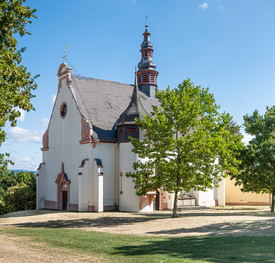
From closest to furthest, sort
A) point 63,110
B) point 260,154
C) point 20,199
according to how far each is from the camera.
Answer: point 260,154
point 63,110
point 20,199

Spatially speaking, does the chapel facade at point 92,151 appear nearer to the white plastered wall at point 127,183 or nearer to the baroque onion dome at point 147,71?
the white plastered wall at point 127,183

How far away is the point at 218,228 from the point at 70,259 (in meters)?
10.3

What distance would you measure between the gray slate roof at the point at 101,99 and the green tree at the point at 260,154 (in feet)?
31.6

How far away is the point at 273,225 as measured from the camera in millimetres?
20156

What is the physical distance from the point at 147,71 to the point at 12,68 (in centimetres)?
2992

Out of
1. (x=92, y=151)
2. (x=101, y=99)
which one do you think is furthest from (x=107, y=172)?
(x=101, y=99)

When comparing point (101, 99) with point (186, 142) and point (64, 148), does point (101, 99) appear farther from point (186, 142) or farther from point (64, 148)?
point (186, 142)

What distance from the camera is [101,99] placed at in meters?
35.1

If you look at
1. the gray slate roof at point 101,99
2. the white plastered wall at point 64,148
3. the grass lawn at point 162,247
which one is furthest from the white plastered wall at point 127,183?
the grass lawn at point 162,247

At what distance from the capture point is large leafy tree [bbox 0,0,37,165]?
41.8ft

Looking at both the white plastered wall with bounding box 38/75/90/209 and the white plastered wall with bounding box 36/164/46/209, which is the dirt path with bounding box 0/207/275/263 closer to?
the white plastered wall with bounding box 38/75/90/209

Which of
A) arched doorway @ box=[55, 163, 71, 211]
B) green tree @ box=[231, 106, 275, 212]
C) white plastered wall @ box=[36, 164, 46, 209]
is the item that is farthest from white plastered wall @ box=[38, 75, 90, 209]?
green tree @ box=[231, 106, 275, 212]

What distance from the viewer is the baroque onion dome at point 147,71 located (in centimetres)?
4134

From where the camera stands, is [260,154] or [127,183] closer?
[260,154]
